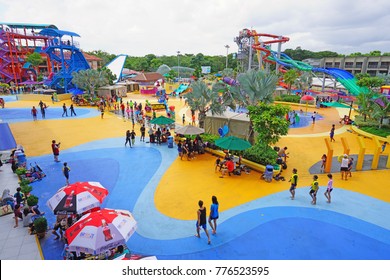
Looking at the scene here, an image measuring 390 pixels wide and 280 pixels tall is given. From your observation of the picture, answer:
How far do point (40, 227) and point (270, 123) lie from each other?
1109 cm

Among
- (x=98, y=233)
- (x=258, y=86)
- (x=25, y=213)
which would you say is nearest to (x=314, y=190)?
(x=258, y=86)

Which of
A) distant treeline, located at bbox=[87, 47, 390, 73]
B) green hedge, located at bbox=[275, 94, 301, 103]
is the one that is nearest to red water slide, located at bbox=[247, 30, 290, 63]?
green hedge, located at bbox=[275, 94, 301, 103]

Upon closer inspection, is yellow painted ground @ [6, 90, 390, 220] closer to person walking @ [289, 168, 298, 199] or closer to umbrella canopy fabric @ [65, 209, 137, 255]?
person walking @ [289, 168, 298, 199]

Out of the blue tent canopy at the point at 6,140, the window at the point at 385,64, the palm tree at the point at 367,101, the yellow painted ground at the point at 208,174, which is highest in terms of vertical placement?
the window at the point at 385,64

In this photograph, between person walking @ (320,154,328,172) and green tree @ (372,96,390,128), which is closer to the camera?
person walking @ (320,154,328,172)

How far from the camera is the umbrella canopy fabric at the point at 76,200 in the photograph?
7938mm

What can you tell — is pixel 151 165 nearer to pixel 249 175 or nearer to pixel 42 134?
pixel 249 175

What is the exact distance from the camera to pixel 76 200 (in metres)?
8.14

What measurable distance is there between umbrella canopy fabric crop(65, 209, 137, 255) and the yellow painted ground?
3307 mm

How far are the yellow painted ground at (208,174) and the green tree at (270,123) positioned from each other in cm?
207

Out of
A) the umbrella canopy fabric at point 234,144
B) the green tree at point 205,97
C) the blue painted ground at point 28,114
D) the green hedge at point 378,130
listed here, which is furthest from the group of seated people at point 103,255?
the blue painted ground at point 28,114

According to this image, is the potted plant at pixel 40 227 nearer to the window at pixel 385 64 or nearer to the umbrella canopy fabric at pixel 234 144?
the umbrella canopy fabric at pixel 234 144

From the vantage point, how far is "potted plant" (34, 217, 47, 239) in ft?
27.7

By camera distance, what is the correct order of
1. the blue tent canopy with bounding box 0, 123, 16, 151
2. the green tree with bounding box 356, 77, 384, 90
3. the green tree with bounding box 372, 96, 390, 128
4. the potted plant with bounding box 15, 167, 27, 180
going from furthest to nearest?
the green tree with bounding box 356, 77, 384, 90
the green tree with bounding box 372, 96, 390, 128
the blue tent canopy with bounding box 0, 123, 16, 151
the potted plant with bounding box 15, 167, 27, 180
